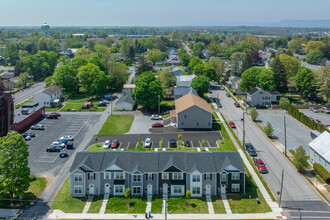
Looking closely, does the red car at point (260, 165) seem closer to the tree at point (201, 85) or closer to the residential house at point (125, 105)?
the residential house at point (125, 105)

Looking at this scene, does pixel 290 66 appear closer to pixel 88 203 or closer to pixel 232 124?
pixel 232 124

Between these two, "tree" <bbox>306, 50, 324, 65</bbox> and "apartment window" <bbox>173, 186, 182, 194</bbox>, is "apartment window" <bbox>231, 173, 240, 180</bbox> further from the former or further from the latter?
"tree" <bbox>306, 50, 324, 65</bbox>

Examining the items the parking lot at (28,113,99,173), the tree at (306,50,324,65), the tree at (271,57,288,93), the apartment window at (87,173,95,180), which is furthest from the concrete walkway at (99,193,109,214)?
the tree at (306,50,324,65)

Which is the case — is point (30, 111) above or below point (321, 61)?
below

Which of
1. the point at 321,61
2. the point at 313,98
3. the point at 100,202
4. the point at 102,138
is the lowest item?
the point at 100,202

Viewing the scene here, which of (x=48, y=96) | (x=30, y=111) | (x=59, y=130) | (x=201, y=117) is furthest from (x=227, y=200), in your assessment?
(x=48, y=96)

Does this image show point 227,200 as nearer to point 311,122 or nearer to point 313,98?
point 311,122
